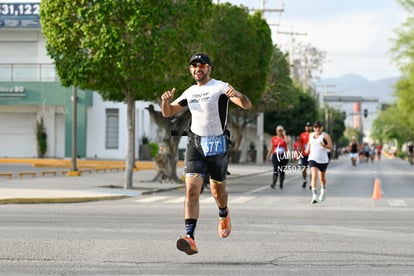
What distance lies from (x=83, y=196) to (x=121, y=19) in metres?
5.10

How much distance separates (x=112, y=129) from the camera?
57.1 meters

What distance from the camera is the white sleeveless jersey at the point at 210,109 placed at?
32.9ft

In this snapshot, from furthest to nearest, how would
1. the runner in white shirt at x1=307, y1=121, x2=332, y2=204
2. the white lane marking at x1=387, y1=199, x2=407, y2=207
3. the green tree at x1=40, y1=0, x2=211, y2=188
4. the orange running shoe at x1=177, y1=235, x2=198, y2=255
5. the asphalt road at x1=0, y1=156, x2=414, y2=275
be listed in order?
the green tree at x1=40, y1=0, x2=211, y2=188, the runner in white shirt at x1=307, y1=121, x2=332, y2=204, the white lane marking at x1=387, y1=199, x2=407, y2=207, the orange running shoe at x1=177, y1=235, x2=198, y2=255, the asphalt road at x1=0, y1=156, x2=414, y2=275

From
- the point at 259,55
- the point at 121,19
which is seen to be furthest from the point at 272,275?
the point at 259,55

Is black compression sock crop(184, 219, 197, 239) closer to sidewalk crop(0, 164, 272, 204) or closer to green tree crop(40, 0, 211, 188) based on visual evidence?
sidewalk crop(0, 164, 272, 204)

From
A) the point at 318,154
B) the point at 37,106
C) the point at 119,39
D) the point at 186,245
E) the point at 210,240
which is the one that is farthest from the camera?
the point at 37,106

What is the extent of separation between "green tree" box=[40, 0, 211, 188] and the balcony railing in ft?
90.9

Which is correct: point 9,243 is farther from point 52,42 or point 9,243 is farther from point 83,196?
point 52,42

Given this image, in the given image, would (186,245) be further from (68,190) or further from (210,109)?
(68,190)

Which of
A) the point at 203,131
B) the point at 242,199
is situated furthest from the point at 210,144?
A: the point at 242,199

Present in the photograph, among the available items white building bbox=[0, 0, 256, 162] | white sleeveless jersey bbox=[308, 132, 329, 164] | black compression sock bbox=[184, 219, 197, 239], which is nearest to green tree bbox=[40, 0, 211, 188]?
white sleeveless jersey bbox=[308, 132, 329, 164]

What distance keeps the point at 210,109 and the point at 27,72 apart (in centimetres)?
4445

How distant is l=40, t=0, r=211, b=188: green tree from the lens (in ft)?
79.8

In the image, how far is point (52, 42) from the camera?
25.2 metres
